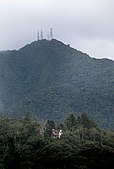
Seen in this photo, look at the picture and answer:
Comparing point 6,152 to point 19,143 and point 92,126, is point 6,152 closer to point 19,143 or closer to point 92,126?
point 19,143

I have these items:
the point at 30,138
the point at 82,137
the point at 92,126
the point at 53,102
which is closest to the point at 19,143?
the point at 30,138

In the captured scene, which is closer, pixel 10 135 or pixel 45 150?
pixel 45 150

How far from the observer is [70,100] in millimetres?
189750

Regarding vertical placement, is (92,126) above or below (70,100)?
below

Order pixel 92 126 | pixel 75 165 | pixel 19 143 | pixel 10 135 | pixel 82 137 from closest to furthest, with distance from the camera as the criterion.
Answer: pixel 75 165 < pixel 19 143 < pixel 10 135 < pixel 82 137 < pixel 92 126

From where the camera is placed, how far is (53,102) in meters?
181

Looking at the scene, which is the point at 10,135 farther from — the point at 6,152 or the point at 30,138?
the point at 6,152

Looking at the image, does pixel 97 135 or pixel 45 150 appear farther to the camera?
pixel 97 135

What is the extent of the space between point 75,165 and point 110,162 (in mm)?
4755

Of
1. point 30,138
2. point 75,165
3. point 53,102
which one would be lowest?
point 75,165

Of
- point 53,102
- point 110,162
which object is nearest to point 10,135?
point 110,162

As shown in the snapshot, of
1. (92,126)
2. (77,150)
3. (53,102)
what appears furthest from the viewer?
(53,102)

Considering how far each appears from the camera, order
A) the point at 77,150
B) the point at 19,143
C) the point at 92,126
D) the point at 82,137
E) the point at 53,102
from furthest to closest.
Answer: the point at 53,102
the point at 92,126
the point at 82,137
the point at 19,143
the point at 77,150

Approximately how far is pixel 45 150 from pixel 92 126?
31178mm
